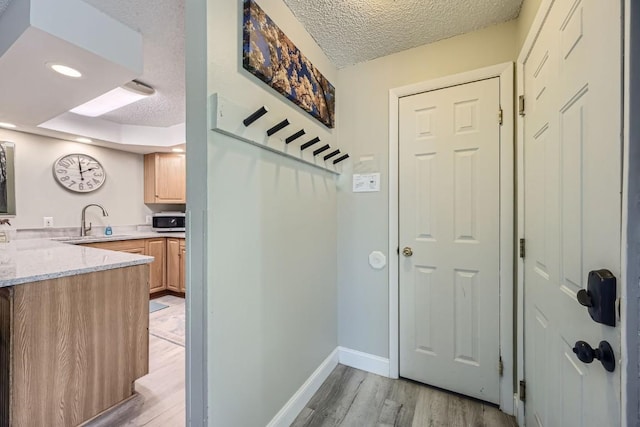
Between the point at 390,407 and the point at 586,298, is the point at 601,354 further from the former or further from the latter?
the point at 390,407

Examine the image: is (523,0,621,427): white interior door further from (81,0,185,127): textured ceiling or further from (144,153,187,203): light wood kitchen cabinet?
(144,153,187,203): light wood kitchen cabinet

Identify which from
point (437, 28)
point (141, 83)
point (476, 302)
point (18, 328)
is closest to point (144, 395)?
point (18, 328)

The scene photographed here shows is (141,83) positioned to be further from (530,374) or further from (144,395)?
(530,374)

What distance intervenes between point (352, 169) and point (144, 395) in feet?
7.01

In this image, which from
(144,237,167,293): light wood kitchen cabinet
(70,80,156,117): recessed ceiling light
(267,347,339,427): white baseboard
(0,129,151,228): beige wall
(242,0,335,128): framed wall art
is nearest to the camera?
(242,0,335,128): framed wall art

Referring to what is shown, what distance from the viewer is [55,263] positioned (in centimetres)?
152

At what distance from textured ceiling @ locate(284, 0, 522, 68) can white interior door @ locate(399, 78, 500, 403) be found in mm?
347

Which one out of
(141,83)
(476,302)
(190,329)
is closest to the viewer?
(190,329)

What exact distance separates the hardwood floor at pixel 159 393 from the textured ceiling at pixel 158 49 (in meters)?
2.38

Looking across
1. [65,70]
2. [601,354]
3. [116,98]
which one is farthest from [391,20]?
[116,98]

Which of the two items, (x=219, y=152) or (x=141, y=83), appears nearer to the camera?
(x=219, y=152)

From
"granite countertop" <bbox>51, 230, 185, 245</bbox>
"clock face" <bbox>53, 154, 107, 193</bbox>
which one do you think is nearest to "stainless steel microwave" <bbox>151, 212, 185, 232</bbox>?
"granite countertop" <bbox>51, 230, 185, 245</bbox>

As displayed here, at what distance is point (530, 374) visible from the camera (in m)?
1.30

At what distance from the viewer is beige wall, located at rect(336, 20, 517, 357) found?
1.81 m
